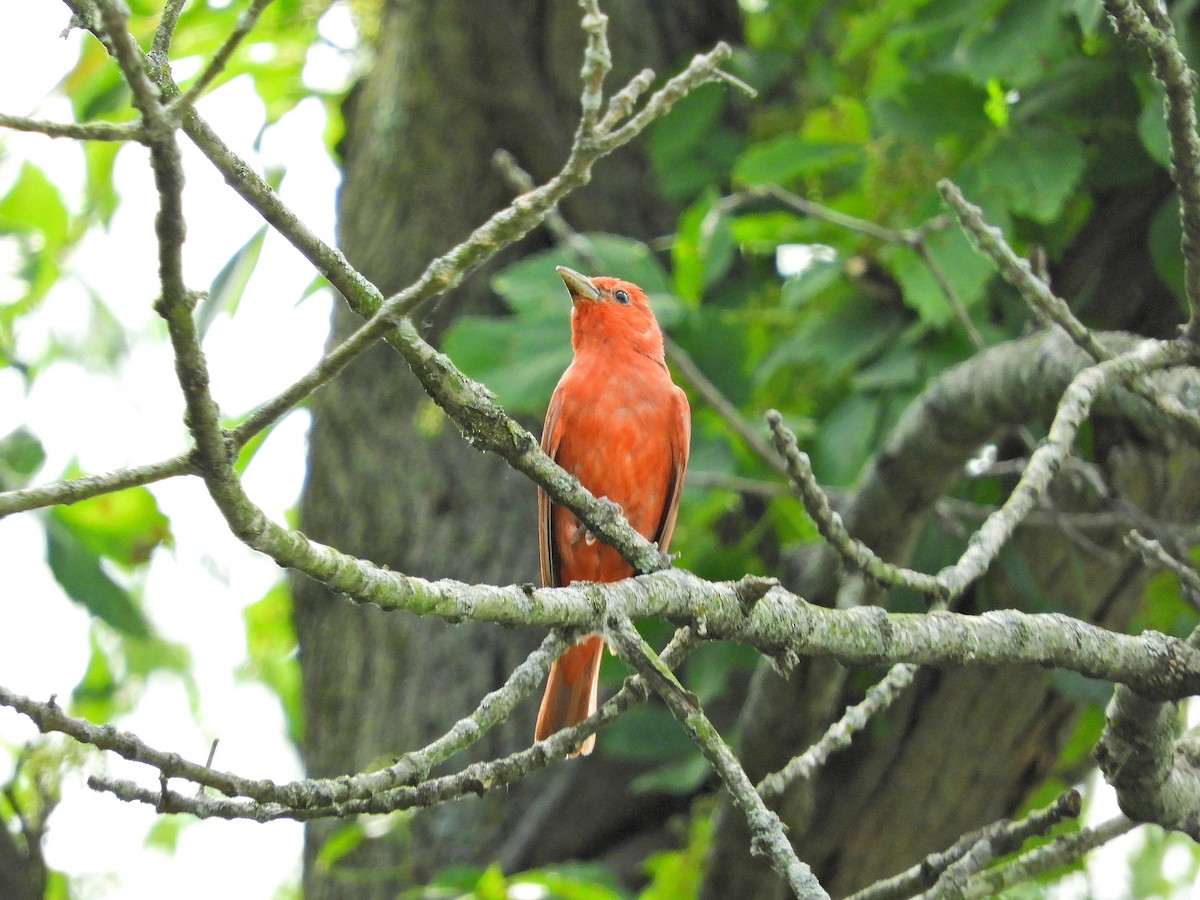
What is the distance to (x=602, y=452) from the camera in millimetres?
3861

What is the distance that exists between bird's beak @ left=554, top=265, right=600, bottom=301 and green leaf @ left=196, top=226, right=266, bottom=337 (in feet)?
3.47

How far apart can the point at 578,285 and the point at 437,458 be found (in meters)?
1.37

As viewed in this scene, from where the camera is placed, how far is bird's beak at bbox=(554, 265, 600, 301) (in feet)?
12.6

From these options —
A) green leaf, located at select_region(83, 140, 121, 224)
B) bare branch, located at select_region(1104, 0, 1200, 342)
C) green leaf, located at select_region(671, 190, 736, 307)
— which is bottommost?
bare branch, located at select_region(1104, 0, 1200, 342)

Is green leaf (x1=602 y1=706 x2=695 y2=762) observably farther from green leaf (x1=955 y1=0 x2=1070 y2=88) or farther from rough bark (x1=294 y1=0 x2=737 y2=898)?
green leaf (x1=955 y1=0 x2=1070 y2=88)

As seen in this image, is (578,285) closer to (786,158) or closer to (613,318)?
(613,318)

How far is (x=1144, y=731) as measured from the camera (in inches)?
91.5

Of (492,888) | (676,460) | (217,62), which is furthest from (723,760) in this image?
(676,460)

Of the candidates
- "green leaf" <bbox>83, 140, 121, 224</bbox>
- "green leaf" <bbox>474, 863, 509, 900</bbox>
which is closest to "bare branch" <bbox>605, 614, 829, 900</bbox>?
"green leaf" <bbox>474, 863, 509, 900</bbox>

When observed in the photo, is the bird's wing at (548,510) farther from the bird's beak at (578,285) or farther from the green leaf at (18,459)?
the green leaf at (18,459)

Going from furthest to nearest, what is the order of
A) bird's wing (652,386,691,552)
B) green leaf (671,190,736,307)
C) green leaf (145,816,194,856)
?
1. green leaf (145,816,194,856)
2. green leaf (671,190,736,307)
3. bird's wing (652,386,691,552)

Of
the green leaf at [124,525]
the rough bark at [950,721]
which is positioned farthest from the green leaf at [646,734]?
the green leaf at [124,525]

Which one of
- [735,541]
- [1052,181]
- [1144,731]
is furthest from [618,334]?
[1144,731]

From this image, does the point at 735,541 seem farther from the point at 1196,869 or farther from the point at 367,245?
the point at 1196,869
